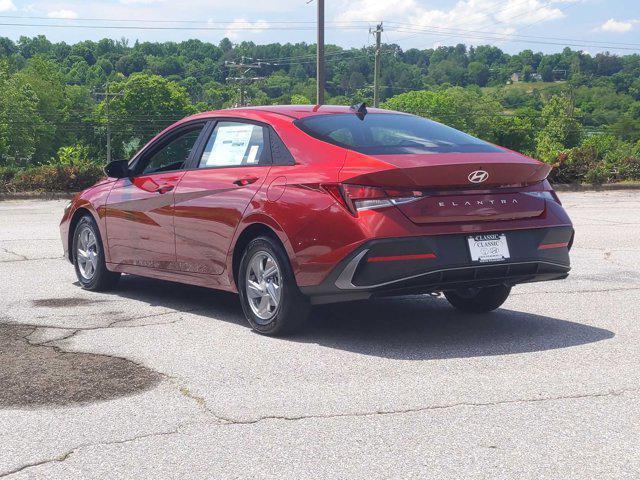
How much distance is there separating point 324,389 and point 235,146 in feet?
8.83

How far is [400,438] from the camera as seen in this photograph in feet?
14.4

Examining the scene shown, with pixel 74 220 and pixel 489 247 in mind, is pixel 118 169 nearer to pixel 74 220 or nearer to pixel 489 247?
pixel 74 220

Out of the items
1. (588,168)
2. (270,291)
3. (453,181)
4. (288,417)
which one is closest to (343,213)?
(453,181)

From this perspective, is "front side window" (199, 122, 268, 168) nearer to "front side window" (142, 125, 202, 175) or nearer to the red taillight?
"front side window" (142, 125, 202, 175)

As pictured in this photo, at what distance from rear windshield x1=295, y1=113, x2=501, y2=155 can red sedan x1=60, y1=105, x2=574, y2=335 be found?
1 centimetres

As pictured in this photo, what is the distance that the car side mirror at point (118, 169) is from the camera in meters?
8.62

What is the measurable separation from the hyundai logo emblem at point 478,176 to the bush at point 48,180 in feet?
66.0

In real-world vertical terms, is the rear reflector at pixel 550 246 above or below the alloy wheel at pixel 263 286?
above

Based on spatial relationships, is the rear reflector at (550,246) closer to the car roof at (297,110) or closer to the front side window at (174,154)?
the car roof at (297,110)

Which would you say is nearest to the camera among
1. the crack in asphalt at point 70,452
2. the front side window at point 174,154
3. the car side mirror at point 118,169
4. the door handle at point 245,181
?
the crack in asphalt at point 70,452

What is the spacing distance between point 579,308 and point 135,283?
14.1 feet

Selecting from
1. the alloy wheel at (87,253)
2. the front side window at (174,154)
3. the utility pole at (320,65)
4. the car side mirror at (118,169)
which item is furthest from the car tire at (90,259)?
the utility pole at (320,65)

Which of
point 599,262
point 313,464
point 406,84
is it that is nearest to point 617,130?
point 406,84

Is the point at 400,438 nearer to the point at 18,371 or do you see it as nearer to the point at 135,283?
the point at 18,371
